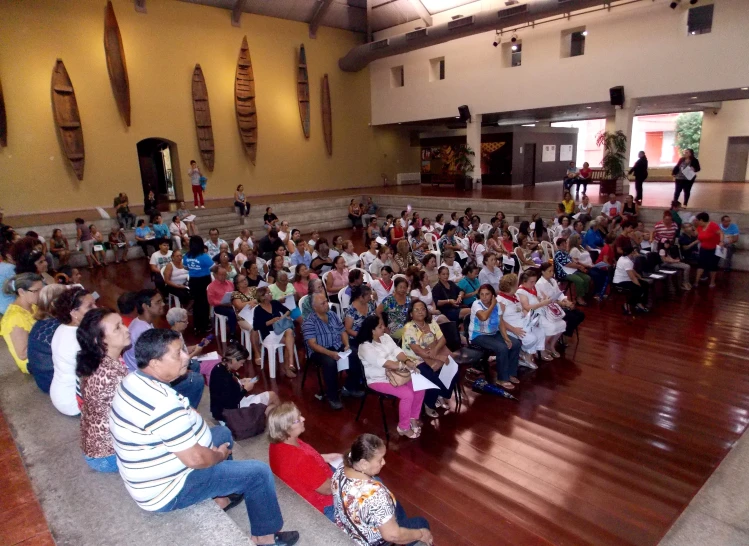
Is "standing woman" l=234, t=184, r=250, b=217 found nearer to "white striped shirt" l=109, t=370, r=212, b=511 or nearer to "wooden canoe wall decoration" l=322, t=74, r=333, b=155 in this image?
"wooden canoe wall decoration" l=322, t=74, r=333, b=155

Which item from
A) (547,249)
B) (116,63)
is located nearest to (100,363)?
(547,249)

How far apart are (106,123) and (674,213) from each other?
1407 cm

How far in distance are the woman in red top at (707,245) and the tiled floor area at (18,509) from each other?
335 inches

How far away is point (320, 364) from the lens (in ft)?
13.7

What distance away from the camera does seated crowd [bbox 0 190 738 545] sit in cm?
193

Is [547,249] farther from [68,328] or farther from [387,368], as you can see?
[68,328]

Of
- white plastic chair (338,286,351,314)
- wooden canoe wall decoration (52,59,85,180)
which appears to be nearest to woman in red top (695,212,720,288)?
white plastic chair (338,286,351,314)

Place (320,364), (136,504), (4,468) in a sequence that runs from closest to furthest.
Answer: (136,504)
(4,468)
(320,364)

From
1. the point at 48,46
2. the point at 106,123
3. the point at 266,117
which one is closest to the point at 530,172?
the point at 266,117

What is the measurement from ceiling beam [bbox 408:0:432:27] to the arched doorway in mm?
9730

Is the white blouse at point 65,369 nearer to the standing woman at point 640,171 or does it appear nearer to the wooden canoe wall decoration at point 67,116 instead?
the standing woman at point 640,171

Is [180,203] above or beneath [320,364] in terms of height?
above

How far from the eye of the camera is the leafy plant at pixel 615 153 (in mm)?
11719

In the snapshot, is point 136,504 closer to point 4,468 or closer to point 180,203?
point 4,468
